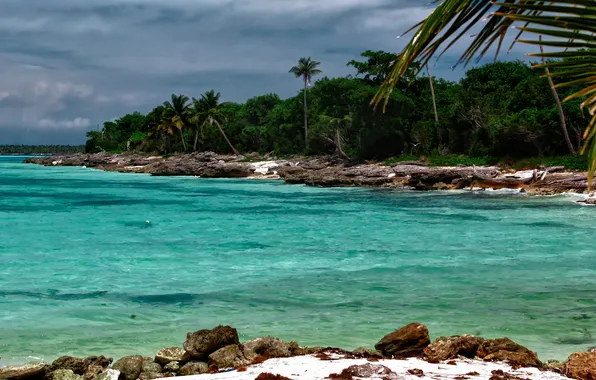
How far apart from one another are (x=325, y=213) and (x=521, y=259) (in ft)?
49.6

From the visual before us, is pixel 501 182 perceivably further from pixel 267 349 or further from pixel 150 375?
pixel 150 375

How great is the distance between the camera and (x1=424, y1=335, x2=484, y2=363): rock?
7.24 meters

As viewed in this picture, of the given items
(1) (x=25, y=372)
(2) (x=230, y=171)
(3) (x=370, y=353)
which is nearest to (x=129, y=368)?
(1) (x=25, y=372)

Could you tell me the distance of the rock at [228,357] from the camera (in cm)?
744

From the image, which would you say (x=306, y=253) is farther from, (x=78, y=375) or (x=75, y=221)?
(x=75, y=221)

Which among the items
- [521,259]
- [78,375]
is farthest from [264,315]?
[521,259]

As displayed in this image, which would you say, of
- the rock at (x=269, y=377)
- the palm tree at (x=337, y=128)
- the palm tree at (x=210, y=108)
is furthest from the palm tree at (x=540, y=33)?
the palm tree at (x=210, y=108)

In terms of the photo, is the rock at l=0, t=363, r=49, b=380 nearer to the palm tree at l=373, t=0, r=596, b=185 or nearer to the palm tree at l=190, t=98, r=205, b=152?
the palm tree at l=373, t=0, r=596, b=185

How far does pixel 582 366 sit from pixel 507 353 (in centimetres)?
104

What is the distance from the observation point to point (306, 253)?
62.4ft

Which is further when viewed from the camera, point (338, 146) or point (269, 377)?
point (338, 146)

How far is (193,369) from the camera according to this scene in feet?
25.0

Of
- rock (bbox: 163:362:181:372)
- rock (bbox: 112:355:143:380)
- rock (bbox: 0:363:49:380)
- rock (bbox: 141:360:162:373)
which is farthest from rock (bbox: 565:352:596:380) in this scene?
rock (bbox: 0:363:49:380)

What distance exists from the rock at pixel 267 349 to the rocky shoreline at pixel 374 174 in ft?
78.2
